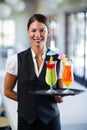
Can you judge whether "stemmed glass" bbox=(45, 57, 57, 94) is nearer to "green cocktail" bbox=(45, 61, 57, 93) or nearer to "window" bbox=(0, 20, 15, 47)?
"green cocktail" bbox=(45, 61, 57, 93)

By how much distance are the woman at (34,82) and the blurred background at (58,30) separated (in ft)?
6.11

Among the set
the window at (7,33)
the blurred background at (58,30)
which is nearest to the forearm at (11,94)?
the blurred background at (58,30)

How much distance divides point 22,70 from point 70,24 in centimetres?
389

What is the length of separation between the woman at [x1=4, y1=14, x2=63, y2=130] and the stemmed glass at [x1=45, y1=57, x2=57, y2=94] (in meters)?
0.02

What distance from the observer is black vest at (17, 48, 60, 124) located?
150 centimetres

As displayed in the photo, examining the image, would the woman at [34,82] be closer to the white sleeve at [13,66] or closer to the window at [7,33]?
the white sleeve at [13,66]

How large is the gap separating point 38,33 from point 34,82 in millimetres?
240

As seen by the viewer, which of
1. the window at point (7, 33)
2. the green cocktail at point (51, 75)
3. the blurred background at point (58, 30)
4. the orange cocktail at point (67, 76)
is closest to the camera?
the green cocktail at point (51, 75)

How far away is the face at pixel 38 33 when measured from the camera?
1.50 meters

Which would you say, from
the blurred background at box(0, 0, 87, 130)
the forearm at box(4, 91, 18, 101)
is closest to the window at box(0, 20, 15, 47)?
the blurred background at box(0, 0, 87, 130)

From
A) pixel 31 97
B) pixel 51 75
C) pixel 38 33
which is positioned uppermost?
pixel 38 33

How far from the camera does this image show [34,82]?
150 cm

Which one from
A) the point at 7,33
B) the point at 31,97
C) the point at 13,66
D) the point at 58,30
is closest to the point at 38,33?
the point at 13,66

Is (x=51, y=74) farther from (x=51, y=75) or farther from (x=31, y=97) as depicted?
(x=31, y=97)
